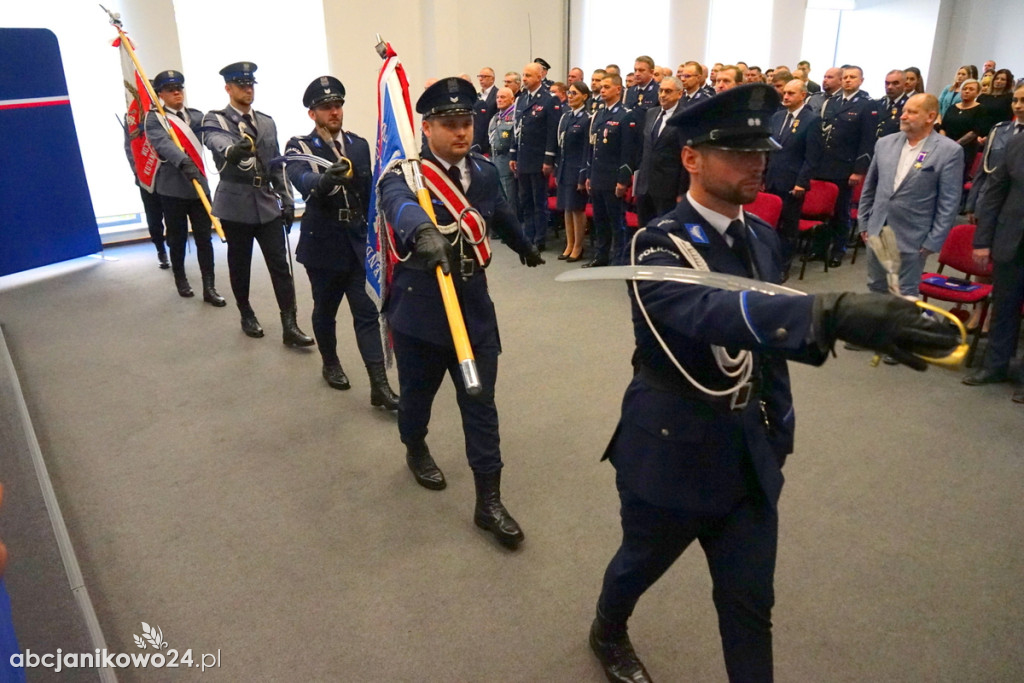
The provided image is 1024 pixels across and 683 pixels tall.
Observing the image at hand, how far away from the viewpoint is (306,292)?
611 centimetres

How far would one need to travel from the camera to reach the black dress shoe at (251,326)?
501 cm

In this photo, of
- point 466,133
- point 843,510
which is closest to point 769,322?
point 466,133

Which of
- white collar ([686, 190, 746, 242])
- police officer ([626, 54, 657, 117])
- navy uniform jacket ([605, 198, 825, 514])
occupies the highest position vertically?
police officer ([626, 54, 657, 117])

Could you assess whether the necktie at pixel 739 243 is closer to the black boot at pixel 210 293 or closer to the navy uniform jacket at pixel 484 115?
the black boot at pixel 210 293

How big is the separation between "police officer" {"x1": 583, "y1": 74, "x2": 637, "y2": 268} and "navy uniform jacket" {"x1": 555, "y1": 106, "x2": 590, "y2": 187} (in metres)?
0.15

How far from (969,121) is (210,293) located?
7532mm

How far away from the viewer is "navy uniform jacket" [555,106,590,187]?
264 inches

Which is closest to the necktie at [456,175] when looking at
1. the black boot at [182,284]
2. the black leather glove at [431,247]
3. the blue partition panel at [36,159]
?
the black leather glove at [431,247]

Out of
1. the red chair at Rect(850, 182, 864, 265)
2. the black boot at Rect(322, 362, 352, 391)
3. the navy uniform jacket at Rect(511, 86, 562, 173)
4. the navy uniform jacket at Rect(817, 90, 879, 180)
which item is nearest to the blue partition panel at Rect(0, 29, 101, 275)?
the black boot at Rect(322, 362, 352, 391)

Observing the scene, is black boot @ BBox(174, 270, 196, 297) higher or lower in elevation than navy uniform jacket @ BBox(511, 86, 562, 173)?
lower

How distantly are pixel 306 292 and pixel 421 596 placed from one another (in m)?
4.09

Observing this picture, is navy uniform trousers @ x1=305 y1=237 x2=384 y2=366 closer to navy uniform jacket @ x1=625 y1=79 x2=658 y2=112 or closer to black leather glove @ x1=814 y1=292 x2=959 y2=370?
black leather glove @ x1=814 y1=292 x2=959 y2=370

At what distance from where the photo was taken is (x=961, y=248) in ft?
14.5

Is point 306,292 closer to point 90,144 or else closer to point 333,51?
point 90,144
